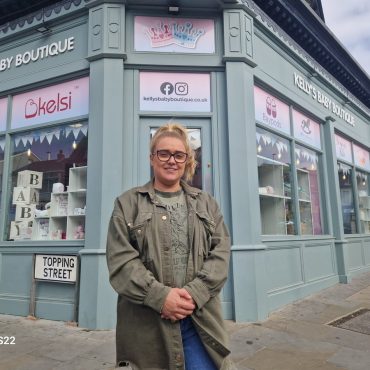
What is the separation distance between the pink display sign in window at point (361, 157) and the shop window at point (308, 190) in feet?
9.54

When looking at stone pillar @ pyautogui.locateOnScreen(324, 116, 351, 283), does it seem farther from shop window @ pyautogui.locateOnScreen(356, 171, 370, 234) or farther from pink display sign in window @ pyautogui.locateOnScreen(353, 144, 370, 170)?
shop window @ pyautogui.locateOnScreen(356, 171, 370, 234)

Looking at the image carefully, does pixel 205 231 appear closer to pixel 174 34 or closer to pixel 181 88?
pixel 181 88

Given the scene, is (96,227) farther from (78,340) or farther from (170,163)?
(170,163)

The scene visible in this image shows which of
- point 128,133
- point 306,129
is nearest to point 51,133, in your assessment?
point 128,133

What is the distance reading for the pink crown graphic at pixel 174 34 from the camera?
221 inches

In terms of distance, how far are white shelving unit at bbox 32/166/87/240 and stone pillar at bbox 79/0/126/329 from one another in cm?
42

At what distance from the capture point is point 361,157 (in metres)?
10.8

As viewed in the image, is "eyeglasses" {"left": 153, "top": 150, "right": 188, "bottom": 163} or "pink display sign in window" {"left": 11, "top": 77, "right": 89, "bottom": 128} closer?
"eyeglasses" {"left": 153, "top": 150, "right": 188, "bottom": 163}

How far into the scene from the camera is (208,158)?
5535 mm

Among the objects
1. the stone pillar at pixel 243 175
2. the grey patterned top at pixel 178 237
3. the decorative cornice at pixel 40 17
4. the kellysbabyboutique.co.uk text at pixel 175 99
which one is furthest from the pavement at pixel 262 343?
the decorative cornice at pixel 40 17

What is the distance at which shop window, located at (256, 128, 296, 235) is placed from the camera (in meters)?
6.25

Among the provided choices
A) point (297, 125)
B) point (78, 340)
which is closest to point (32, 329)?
point (78, 340)

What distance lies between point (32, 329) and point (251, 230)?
3.38 m

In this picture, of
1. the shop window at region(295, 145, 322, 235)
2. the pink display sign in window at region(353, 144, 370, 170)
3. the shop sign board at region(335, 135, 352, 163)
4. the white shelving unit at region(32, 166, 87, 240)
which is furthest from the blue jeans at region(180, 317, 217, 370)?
the pink display sign in window at region(353, 144, 370, 170)
